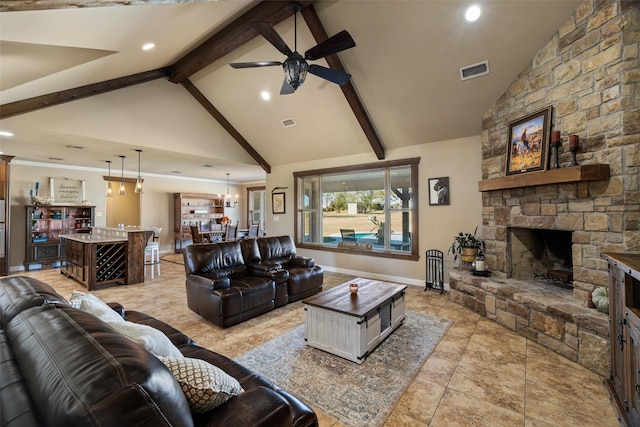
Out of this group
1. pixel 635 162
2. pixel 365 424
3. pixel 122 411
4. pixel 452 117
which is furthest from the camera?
pixel 452 117

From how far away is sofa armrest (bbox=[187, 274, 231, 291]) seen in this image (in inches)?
133

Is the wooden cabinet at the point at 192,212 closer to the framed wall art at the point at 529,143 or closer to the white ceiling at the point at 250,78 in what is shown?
the white ceiling at the point at 250,78

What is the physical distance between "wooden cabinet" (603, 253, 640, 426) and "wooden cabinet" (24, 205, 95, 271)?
381 inches

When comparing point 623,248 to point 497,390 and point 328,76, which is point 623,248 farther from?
point 328,76

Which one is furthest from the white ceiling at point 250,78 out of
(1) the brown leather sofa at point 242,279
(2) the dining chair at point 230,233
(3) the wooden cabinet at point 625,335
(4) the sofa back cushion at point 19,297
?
(3) the wooden cabinet at point 625,335

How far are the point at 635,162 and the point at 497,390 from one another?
2362mm

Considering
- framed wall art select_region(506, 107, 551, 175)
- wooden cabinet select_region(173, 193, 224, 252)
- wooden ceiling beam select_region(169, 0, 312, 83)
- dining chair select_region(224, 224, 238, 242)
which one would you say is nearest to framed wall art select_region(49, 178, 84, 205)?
wooden cabinet select_region(173, 193, 224, 252)

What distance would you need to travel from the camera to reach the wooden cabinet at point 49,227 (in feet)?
21.2

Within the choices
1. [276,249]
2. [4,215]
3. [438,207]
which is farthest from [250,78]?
[4,215]

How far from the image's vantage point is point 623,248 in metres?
2.55

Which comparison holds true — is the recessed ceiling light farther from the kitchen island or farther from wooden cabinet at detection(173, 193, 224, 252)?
wooden cabinet at detection(173, 193, 224, 252)

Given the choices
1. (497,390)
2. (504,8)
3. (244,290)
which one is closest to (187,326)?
(244,290)

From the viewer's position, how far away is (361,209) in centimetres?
622

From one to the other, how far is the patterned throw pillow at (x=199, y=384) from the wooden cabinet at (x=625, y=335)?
226 cm
